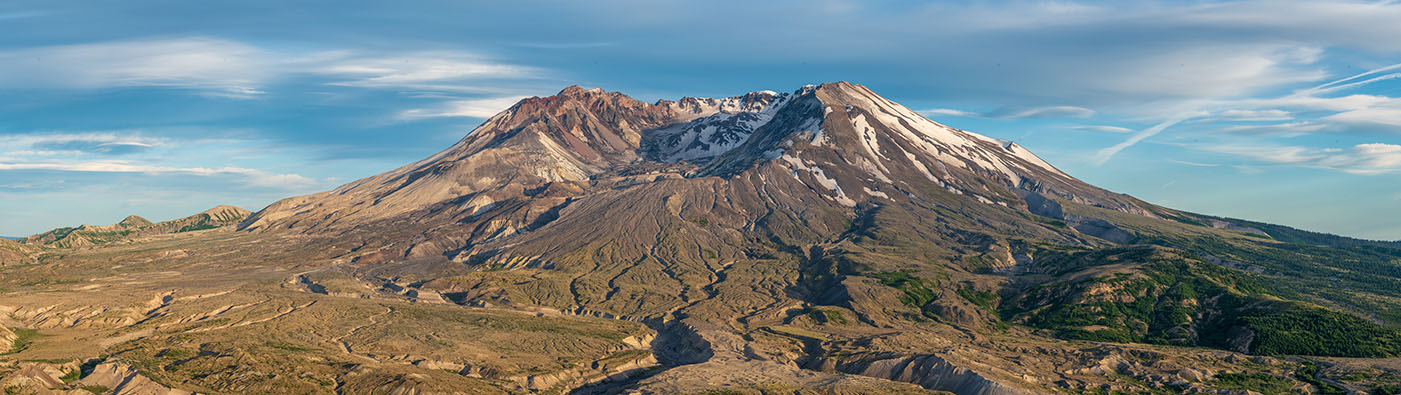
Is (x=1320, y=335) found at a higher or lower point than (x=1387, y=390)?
higher

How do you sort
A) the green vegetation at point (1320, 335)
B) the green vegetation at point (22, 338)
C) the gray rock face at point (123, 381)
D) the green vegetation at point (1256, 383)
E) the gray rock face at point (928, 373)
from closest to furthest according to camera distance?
the gray rock face at point (123, 381)
the gray rock face at point (928, 373)
the green vegetation at point (1256, 383)
the green vegetation at point (22, 338)
the green vegetation at point (1320, 335)

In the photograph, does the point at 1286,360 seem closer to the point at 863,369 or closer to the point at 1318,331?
the point at 1318,331

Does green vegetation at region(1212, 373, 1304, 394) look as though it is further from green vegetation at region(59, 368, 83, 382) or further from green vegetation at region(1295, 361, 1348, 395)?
green vegetation at region(59, 368, 83, 382)

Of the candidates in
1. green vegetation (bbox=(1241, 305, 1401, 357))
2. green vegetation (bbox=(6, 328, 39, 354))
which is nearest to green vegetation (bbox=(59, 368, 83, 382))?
green vegetation (bbox=(6, 328, 39, 354))

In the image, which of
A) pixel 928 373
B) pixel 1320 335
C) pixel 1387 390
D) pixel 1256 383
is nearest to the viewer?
pixel 1387 390

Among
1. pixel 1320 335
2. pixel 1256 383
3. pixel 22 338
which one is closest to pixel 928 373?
pixel 1256 383

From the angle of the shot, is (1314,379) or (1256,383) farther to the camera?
(1314,379)

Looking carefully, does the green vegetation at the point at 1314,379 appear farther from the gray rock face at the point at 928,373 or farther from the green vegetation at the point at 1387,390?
the gray rock face at the point at 928,373

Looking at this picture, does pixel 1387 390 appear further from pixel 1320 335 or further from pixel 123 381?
pixel 123 381

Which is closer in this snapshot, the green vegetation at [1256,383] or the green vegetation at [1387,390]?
the green vegetation at [1387,390]

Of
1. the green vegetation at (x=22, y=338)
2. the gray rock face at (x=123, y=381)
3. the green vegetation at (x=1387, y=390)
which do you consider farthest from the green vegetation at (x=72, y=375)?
the green vegetation at (x=1387, y=390)

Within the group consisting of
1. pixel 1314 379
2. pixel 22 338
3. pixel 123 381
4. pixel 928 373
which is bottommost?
pixel 22 338

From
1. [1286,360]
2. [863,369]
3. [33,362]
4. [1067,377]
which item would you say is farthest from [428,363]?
[1286,360]
